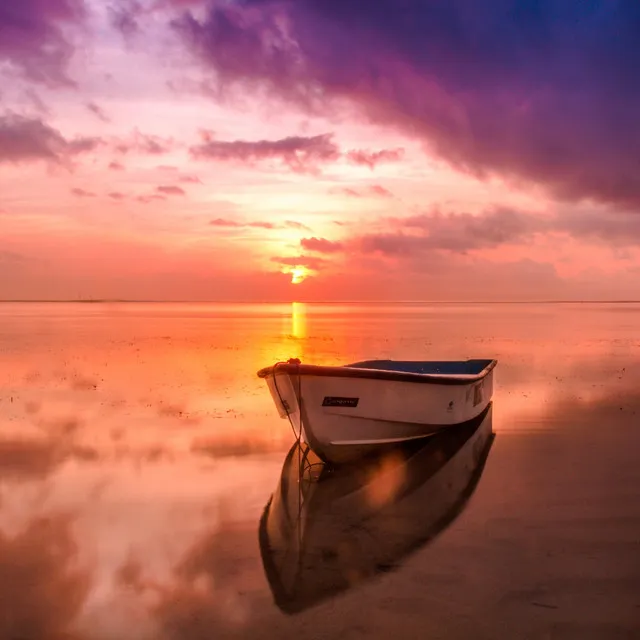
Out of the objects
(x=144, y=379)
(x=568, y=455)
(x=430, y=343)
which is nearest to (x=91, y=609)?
(x=568, y=455)

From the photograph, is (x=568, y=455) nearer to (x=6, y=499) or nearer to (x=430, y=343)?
(x=6, y=499)

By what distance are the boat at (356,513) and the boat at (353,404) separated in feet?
1.54

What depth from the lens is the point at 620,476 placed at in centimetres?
1384

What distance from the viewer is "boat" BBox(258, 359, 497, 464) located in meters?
14.5

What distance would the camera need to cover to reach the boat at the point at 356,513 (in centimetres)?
895

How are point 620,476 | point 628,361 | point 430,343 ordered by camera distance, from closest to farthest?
1. point 620,476
2. point 628,361
3. point 430,343

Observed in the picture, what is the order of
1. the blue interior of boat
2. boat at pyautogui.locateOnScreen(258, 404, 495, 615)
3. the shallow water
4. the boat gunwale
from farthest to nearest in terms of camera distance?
the blue interior of boat
the boat gunwale
boat at pyautogui.locateOnScreen(258, 404, 495, 615)
the shallow water

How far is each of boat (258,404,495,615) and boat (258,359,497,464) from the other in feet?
1.54

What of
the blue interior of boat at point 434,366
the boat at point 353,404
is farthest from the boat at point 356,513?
the blue interior of boat at point 434,366

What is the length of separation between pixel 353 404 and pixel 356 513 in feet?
11.4

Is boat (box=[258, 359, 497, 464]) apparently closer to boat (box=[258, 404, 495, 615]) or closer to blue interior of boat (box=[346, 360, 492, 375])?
boat (box=[258, 404, 495, 615])

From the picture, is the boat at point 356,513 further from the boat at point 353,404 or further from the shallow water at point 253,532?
the boat at point 353,404

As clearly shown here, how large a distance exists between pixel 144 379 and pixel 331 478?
59.7ft

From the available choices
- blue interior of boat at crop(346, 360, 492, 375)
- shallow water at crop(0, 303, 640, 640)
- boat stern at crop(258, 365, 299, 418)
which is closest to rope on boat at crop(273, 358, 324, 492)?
boat stern at crop(258, 365, 299, 418)
